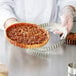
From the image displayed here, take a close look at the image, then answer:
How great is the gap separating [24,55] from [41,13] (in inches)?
21.6

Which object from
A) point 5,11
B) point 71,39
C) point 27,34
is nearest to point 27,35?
point 27,34

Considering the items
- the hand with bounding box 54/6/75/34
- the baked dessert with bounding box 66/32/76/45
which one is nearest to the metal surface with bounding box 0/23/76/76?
the baked dessert with bounding box 66/32/76/45

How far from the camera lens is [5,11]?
166 cm

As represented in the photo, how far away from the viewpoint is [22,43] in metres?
1.29

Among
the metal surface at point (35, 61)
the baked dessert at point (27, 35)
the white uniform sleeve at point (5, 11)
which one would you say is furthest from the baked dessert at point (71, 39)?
the white uniform sleeve at point (5, 11)

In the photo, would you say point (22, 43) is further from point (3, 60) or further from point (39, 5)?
point (39, 5)

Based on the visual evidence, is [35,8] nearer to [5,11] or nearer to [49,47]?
[5,11]

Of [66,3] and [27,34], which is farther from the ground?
[66,3]

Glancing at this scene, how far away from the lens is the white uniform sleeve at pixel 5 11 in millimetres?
1608

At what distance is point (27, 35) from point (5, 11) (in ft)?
1.17

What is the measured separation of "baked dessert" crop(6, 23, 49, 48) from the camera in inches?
50.7

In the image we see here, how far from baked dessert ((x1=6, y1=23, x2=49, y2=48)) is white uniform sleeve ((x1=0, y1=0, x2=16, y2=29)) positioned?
19 centimetres

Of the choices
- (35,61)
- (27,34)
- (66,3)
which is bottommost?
(35,61)

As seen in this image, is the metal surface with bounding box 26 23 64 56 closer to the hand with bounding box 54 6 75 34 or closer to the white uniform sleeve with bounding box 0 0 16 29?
the hand with bounding box 54 6 75 34
